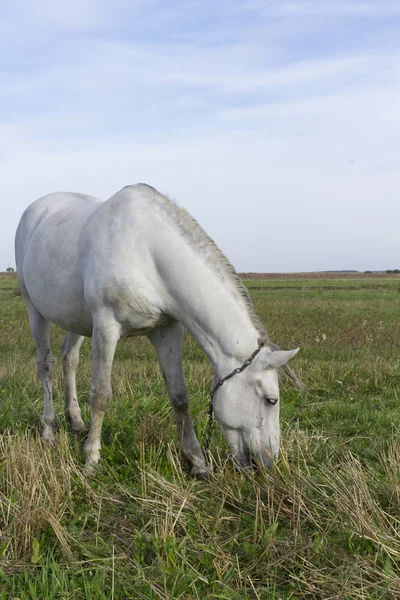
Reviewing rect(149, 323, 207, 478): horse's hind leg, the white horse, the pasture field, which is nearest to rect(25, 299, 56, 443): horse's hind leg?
the pasture field

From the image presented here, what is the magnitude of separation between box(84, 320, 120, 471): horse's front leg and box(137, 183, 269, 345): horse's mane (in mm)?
920

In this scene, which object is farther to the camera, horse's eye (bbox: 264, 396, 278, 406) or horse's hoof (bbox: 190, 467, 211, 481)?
horse's hoof (bbox: 190, 467, 211, 481)

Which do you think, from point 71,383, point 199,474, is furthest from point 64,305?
point 199,474

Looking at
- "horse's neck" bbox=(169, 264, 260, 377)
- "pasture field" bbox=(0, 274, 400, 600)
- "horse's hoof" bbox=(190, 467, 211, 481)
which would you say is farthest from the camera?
"horse's hoof" bbox=(190, 467, 211, 481)

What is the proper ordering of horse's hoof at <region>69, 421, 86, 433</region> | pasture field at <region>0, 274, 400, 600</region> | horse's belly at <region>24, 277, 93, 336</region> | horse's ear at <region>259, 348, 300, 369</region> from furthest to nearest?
horse's hoof at <region>69, 421, 86, 433</region>
horse's belly at <region>24, 277, 93, 336</region>
horse's ear at <region>259, 348, 300, 369</region>
pasture field at <region>0, 274, 400, 600</region>

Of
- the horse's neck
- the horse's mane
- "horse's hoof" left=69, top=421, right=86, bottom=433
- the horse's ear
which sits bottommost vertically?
"horse's hoof" left=69, top=421, right=86, bottom=433

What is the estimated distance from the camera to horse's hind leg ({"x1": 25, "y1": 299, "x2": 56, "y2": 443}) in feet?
20.3

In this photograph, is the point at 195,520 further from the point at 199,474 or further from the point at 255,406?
the point at 199,474

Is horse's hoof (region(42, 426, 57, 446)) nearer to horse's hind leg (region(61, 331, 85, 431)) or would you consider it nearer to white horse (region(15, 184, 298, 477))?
white horse (region(15, 184, 298, 477))

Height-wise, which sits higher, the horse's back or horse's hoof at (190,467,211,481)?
the horse's back

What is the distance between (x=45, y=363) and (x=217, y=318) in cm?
280

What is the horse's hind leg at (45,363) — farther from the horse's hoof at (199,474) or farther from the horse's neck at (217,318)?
the horse's neck at (217,318)

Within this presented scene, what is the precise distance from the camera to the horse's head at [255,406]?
173 inches

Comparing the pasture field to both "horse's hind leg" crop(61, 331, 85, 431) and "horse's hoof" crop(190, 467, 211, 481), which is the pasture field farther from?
"horse's hind leg" crop(61, 331, 85, 431)
